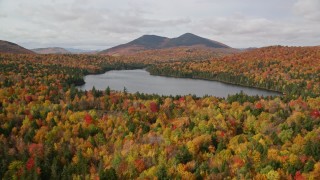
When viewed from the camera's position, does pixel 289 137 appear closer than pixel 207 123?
Yes

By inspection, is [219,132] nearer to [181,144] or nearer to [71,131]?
[181,144]

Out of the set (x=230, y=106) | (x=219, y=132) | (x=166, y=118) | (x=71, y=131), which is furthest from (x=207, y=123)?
(x=71, y=131)

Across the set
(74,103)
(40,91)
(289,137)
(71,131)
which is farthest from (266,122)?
(40,91)

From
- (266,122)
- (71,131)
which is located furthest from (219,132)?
(71,131)

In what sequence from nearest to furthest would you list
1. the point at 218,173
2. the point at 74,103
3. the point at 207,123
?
the point at 218,173 < the point at 207,123 < the point at 74,103

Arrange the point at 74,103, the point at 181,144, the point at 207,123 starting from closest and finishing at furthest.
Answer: the point at 181,144
the point at 207,123
the point at 74,103

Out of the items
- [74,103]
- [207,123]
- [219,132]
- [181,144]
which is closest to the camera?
[181,144]

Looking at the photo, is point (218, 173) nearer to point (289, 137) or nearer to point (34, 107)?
point (289, 137)

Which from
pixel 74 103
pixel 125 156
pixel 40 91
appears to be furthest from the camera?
pixel 40 91
